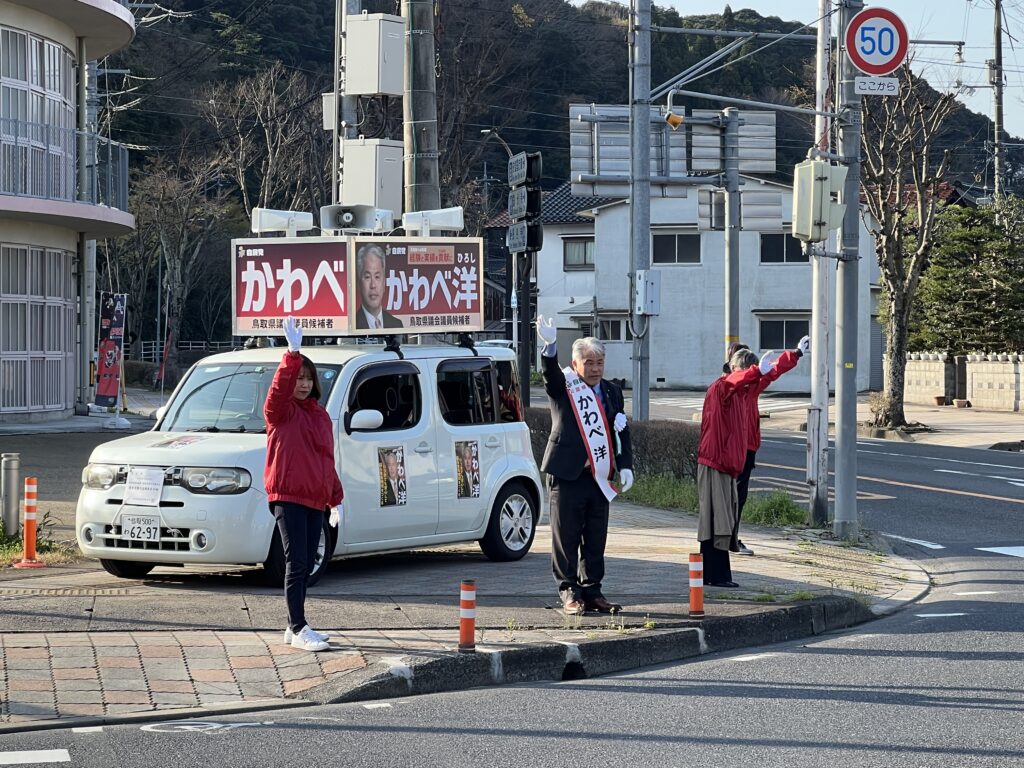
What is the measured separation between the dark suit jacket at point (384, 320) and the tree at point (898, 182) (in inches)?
911

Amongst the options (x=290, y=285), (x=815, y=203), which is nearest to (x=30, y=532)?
(x=290, y=285)

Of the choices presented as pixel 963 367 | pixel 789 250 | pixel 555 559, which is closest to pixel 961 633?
pixel 555 559

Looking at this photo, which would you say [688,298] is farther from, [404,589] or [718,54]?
[404,589]

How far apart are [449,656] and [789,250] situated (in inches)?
1852

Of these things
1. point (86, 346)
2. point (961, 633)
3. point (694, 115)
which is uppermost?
point (694, 115)

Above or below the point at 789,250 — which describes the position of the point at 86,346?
below

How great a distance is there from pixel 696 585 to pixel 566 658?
4.07ft

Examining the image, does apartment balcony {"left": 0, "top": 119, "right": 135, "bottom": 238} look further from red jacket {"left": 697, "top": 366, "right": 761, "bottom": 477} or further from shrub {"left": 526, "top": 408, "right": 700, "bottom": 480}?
red jacket {"left": 697, "top": 366, "right": 761, "bottom": 477}

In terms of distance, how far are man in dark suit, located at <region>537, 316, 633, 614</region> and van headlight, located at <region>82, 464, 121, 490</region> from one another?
320 centimetres

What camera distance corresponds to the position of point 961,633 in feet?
30.3

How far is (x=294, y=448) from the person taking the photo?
810cm

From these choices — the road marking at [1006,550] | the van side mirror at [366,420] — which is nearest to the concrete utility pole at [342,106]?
the van side mirror at [366,420]

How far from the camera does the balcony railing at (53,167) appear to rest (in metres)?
23.3

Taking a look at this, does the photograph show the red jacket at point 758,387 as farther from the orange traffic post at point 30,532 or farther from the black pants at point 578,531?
the orange traffic post at point 30,532
